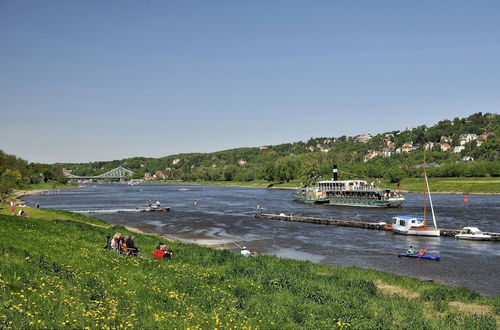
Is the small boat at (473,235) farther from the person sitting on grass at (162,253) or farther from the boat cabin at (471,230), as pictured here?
the person sitting on grass at (162,253)

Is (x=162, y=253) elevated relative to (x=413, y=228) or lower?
elevated

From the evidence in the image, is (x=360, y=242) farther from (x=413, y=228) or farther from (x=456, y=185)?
(x=456, y=185)

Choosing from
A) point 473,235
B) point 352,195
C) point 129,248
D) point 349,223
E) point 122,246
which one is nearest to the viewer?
point 122,246

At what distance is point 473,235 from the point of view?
198 feet

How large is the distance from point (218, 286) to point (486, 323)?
12196 millimetres

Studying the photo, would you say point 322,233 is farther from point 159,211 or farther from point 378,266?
point 159,211

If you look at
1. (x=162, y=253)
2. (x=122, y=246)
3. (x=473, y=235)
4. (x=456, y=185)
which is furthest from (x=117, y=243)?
(x=456, y=185)

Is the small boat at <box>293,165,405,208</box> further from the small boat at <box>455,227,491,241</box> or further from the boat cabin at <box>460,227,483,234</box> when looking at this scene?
the small boat at <box>455,227,491,241</box>

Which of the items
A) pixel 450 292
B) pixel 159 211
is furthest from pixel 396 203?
pixel 450 292

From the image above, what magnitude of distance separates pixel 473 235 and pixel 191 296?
52.1 meters

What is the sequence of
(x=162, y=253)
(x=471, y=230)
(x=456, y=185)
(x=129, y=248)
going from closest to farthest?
(x=162, y=253), (x=129, y=248), (x=471, y=230), (x=456, y=185)

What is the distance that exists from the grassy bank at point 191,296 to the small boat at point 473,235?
34333 millimetres

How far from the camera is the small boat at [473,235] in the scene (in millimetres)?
59844

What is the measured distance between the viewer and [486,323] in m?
20.5
